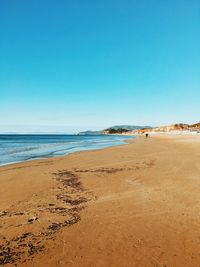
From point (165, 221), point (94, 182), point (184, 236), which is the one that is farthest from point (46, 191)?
point (184, 236)

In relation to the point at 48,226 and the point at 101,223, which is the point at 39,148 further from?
the point at 101,223

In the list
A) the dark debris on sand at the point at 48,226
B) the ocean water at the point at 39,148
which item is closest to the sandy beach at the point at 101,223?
the dark debris on sand at the point at 48,226

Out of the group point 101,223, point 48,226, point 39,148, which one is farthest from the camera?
point 39,148

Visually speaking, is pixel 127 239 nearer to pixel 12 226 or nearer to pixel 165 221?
pixel 165 221

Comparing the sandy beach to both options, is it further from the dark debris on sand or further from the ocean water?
the ocean water

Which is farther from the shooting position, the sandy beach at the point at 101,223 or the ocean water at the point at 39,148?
the ocean water at the point at 39,148

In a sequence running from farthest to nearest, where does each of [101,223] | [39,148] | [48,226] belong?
1. [39,148]
2. [101,223]
3. [48,226]

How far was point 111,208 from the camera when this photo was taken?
794 cm

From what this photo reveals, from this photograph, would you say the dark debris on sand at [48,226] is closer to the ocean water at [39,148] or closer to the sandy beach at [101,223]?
the sandy beach at [101,223]

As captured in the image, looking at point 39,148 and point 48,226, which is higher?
point 48,226

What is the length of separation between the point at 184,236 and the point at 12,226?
13.6ft

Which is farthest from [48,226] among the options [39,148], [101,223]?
[39,148]

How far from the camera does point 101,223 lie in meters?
6.80

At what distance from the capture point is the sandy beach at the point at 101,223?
17.0ft
